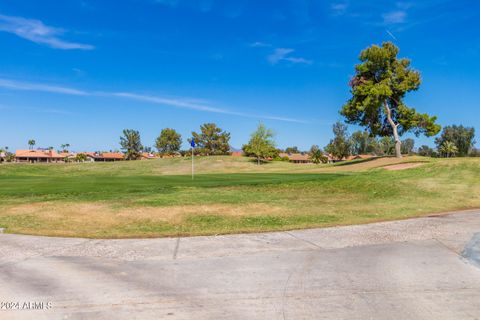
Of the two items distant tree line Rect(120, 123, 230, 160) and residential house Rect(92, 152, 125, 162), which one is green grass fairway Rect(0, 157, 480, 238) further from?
residential house Rect(92, 152, 125, 162)

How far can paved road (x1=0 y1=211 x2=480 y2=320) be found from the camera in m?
4.69

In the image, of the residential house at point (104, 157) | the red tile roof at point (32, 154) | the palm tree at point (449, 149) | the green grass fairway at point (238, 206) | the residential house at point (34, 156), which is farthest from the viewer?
the residential house at point (104, 157)

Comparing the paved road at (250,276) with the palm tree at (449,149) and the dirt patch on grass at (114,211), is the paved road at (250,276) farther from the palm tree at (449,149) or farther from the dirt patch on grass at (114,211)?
the palm tree at (449,149)

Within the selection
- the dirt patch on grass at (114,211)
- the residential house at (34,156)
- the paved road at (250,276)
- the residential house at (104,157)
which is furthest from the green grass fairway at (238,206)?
the residential house at (104,157)

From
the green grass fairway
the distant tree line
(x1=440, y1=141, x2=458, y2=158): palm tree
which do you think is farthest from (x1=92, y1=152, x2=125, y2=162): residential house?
the green grass fairway

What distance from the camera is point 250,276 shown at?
5938mm

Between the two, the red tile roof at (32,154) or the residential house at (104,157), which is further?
the residential house at (104,157)

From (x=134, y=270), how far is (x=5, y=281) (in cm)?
182

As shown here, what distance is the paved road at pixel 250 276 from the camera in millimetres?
4688

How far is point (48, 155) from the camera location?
146 m

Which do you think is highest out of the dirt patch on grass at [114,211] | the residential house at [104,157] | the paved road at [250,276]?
the residential house at [104,157]

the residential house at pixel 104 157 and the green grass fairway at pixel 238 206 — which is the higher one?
the residential house at pixel 104 157

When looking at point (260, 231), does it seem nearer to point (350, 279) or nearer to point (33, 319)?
point (350, 279)

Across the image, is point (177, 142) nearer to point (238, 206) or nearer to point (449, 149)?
point (449, 149)
